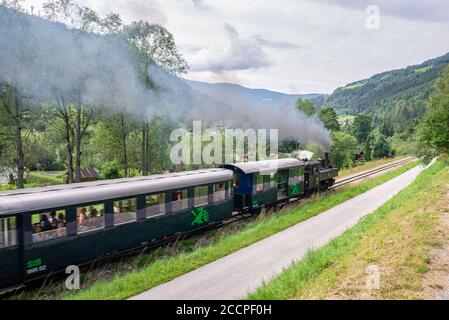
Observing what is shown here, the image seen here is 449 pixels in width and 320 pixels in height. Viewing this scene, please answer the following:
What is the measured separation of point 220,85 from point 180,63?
3258 millimetres

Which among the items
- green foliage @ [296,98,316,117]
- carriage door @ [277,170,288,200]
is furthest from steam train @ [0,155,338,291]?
green foliage @ [296,98,316,117]

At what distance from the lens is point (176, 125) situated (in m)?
31.5

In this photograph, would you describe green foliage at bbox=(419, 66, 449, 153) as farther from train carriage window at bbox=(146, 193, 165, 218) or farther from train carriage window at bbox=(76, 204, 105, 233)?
train carriage window at bbox=(76, 204, 105, 233)

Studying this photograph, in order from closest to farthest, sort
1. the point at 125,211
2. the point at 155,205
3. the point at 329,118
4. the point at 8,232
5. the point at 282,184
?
the point at 8,232 → the point at 125,211 → the point at 155,205 → the point at 282,184 → the point at 329,118

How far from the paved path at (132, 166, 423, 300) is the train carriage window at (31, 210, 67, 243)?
3.36 meters

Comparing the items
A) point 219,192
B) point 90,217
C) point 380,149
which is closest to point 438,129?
point 219,192

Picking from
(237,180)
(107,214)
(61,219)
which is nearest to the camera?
(61,219)

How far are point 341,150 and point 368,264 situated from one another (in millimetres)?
53771

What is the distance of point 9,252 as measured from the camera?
423 inches

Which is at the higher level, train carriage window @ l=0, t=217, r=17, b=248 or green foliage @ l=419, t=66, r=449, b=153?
green foliage @ l=419, t=66, r=449, b=153

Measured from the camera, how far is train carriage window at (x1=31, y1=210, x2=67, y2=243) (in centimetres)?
1142

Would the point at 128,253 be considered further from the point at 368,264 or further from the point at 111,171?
the point at 111,171

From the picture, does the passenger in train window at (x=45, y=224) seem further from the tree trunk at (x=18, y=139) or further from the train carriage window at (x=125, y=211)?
the tree trunk at (x=18, y=139)

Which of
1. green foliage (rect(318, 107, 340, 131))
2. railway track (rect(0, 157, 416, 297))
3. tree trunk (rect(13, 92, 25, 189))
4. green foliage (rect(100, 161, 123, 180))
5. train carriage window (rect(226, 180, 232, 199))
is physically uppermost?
green foliage (rect(318, 107, 340, 131))
